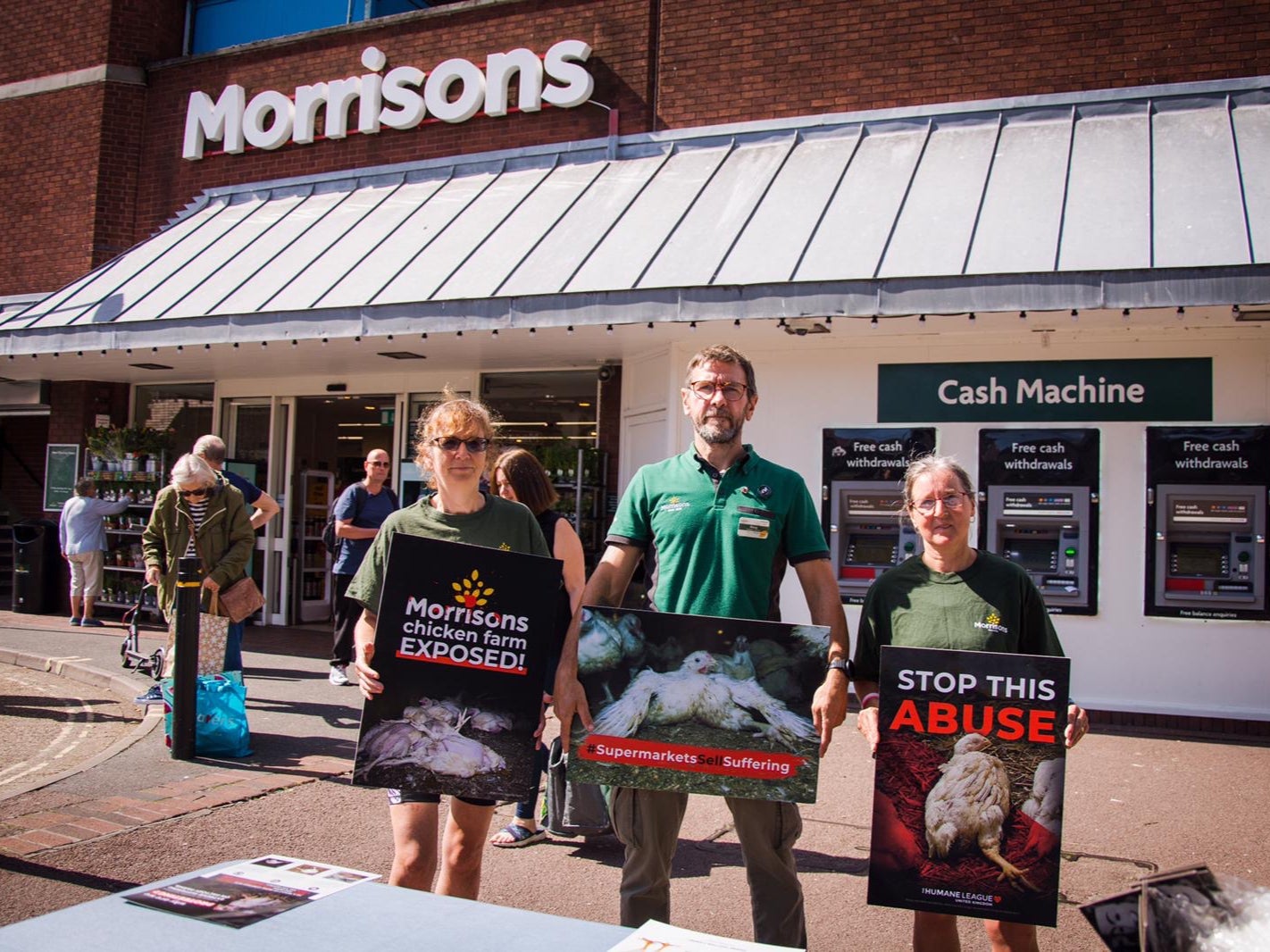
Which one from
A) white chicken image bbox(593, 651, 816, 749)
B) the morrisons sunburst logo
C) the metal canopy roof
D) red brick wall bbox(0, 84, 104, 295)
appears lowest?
white chicken image bbox(593, 651, 816, 749)

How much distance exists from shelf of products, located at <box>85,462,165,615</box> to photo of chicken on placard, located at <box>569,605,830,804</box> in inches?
429

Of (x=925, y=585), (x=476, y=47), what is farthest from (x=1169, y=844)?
(x=476, y=47)

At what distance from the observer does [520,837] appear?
16.3 ft

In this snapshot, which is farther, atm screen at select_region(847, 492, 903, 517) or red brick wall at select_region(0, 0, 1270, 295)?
red brick wall at select_region(0, 0, 1270, 295)

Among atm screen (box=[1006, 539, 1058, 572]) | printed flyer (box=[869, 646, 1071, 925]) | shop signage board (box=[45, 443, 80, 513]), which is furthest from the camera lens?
shop signage board (box=[45, 443, 80, 513])

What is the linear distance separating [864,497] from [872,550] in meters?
0.45

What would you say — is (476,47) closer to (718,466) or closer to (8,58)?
(8,58)

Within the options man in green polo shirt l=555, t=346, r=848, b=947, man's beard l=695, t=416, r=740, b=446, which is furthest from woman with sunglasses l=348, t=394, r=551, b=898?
man's beard l=695, t=416, r=740, b=446

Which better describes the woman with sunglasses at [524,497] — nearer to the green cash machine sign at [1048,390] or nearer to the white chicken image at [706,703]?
the white chicken image at [706,703]

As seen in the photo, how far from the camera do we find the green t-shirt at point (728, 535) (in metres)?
3.19

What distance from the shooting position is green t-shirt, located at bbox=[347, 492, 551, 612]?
3.41 metres

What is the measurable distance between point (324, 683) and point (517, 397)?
4.22 m

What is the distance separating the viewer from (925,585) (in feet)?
10.4

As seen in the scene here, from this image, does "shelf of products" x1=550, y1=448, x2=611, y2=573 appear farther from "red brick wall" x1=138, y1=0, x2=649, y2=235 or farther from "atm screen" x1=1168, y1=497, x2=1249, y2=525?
"atm screen" x1=1168, y1=497, x2=1249, y2=525
